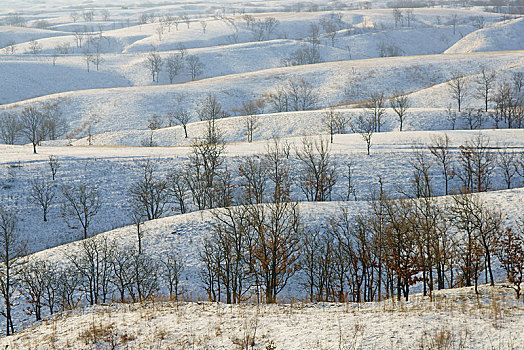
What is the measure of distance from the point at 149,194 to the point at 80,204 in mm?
8643

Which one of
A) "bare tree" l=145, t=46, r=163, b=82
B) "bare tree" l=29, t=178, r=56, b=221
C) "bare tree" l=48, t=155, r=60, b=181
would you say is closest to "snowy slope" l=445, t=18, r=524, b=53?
"bare tree" l=145, t=46, r=163, b=82

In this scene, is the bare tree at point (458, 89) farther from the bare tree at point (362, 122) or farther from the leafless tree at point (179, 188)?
the leafless tree at point (179, 188)

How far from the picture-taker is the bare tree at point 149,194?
5206 centimetres

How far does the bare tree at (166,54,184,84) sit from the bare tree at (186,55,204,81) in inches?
112

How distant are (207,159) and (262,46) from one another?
125 metres

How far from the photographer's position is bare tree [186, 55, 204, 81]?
152250 millimetres

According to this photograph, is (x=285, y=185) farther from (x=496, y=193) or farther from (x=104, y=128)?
(x=104, y=128)

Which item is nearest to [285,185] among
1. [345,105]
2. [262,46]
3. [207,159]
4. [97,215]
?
[207,159]

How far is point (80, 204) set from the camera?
54.2 metres

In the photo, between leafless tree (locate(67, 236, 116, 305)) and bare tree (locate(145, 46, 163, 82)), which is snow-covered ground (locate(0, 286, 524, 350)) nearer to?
leafless tree (locate(67, 236, 116, 305))

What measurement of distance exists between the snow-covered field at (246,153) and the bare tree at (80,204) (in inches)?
32.2

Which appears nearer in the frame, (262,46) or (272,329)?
(272,329)

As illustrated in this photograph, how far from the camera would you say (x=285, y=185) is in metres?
55.7

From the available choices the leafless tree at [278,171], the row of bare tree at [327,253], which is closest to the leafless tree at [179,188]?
the leafless tree at [278,171]
